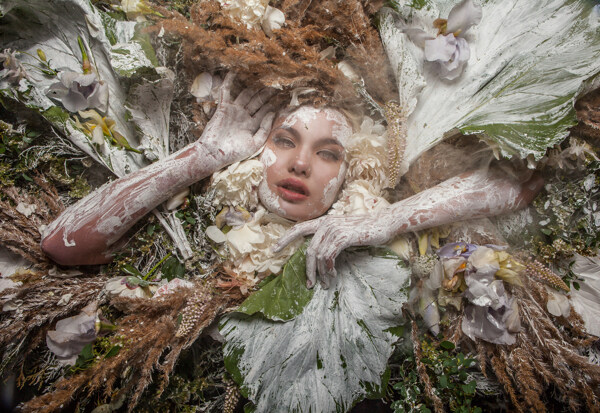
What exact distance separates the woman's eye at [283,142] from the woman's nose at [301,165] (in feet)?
0.29

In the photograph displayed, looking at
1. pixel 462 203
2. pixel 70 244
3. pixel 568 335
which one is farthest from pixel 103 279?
pixel 568 335

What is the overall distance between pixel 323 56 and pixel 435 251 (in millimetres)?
1100

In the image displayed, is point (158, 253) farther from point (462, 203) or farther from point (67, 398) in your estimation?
point (462, 203)

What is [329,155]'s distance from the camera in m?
1.71

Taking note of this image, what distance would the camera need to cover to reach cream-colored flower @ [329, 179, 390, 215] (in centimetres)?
161

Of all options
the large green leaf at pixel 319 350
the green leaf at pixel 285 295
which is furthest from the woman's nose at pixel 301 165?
the large green leaf at pixel 319 350

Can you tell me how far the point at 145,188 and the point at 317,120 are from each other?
33.9 inches

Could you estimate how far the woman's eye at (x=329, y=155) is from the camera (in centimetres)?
170

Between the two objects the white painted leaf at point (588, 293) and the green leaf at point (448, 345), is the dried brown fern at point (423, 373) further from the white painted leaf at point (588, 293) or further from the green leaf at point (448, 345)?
the white painted leaf at point (588, 293)

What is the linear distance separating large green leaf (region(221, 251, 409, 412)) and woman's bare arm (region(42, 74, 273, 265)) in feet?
2.12

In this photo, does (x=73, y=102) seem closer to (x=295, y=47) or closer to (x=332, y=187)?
(x=295, y=47)

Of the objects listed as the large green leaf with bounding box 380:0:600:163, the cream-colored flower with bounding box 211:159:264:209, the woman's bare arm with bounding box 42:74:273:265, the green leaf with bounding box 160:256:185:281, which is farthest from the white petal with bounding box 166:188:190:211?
the large green leaf with bounding box 380:0:600:163

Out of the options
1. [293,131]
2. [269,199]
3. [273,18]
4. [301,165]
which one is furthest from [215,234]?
[273,18]

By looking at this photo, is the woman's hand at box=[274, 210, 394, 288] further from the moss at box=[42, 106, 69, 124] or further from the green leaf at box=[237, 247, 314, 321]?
the moss at box=[42, 106, 69, 124]
